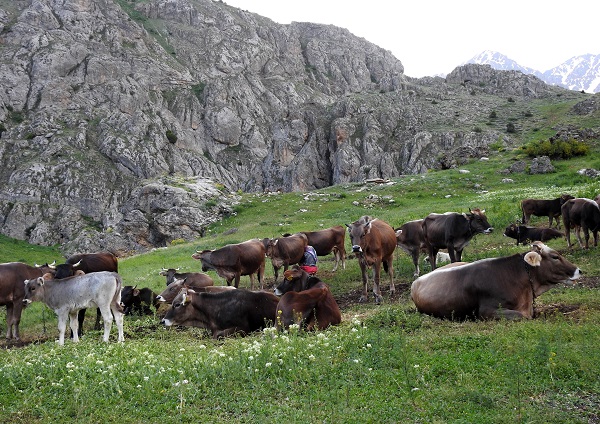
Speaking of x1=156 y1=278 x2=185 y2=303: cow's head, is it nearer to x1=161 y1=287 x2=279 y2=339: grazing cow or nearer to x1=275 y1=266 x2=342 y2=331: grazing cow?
x1=161 y1=287 x2=279 y2=339: grazing cow

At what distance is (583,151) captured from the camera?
4153 cm

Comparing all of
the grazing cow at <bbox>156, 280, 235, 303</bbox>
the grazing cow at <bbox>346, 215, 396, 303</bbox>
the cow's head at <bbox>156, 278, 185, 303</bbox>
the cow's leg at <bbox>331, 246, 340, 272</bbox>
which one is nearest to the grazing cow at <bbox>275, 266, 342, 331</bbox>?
the grazing cow at <bbox>346, 215, 396, 303</bbox>

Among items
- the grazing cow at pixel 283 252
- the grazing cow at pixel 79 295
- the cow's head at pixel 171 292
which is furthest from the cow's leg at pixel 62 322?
the grazing cow at pixel 283 252

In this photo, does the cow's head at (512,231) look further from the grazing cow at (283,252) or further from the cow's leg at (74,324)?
the cow's leg at (74,324)

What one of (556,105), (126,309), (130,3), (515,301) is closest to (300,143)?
(556,105)

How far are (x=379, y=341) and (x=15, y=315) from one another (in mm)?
11105

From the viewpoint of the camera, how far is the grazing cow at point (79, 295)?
39.2 feet

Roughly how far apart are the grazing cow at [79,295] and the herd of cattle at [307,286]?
26 mm

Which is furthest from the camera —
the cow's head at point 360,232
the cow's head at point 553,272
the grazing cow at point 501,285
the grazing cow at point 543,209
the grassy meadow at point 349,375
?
the grazing cow at point 543,209

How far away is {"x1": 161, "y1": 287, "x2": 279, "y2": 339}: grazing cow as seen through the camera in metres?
12.3

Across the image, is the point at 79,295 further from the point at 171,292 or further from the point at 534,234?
the point at 534,234

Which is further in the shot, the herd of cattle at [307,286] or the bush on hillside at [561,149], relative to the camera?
the bush on hillside at [561,149]

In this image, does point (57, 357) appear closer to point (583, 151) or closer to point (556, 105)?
point (583, 151)

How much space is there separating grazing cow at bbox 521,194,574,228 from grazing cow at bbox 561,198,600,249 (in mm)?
4113
